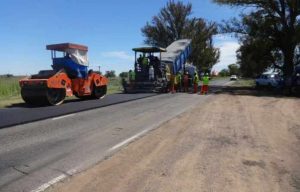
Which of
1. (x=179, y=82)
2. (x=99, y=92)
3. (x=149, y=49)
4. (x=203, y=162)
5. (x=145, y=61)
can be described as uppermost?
(x=149, y=49)

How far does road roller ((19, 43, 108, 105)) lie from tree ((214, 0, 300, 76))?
1839 centimetres

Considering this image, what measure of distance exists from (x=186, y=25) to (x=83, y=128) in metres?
53.2

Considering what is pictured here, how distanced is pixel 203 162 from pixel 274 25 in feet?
106

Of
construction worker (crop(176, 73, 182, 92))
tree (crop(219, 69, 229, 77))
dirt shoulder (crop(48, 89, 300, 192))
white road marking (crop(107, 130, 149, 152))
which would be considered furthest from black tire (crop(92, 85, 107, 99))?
tree (crop(219, 69, 229, 77))

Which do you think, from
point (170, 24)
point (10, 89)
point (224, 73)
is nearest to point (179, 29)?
point (170, 24)

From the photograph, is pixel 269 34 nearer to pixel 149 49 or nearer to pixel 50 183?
pixel 149 49

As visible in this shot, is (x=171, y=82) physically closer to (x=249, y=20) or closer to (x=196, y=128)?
(x=249, y=20)

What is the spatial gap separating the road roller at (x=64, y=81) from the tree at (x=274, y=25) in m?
18.4

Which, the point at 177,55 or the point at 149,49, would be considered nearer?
the point at 149,49

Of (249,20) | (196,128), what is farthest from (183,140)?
(249,20)

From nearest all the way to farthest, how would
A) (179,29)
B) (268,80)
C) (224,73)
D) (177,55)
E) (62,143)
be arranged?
(62,143) → (177,55) → (268,80) → (179,29) → (224,73)

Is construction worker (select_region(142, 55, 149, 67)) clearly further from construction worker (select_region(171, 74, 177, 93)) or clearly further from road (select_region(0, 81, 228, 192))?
road (select_region(0, 81, 228, 192))

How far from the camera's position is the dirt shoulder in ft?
23.2

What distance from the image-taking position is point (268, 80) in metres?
43.2
